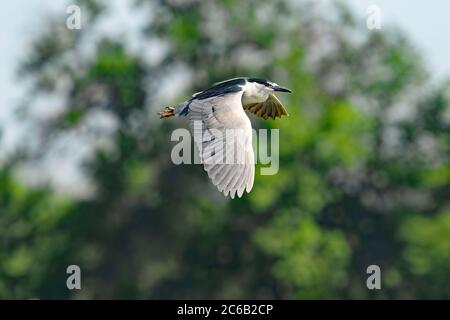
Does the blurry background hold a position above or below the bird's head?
above

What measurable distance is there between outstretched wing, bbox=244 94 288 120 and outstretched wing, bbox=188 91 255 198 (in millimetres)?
1397

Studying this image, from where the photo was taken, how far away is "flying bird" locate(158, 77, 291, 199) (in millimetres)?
11250

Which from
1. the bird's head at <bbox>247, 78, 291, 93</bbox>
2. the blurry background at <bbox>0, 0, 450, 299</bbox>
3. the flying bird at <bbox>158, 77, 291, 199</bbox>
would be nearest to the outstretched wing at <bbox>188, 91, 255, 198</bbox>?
the flying bird at <bbox>158, 77, 291, 199</bbox>

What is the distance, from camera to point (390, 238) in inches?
1229

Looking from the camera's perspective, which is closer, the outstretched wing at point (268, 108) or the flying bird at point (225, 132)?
the flying bird at point (225, 132)

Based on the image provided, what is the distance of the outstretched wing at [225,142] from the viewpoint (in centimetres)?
1124

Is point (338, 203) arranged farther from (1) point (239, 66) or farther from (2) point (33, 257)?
(2) point (33, 257)

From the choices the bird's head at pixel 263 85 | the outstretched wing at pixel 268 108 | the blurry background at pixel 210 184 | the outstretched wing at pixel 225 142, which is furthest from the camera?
the blurry background at pixel 210 184

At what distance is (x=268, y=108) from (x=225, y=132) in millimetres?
2148

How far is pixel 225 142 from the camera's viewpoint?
1155 cm

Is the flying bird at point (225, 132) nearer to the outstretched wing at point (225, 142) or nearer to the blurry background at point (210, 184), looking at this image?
the outstretched wing at point (225, 142)

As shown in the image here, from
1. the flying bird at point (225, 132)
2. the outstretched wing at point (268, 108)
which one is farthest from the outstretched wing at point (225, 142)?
the outstretched wing at point (268, 108)

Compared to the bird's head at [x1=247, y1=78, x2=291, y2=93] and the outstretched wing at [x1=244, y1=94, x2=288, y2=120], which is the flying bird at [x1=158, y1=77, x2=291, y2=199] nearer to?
the bird's head at [x1=247, y1=78, x2=291, y2=93]

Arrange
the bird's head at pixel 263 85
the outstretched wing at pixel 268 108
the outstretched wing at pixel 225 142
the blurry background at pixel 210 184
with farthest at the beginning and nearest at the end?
the blurry background at pixel 210 184, the outstretched wing at pixel 268 108, the bird's head at pixel 263 85, the outstretched wing at pixel 225 142
